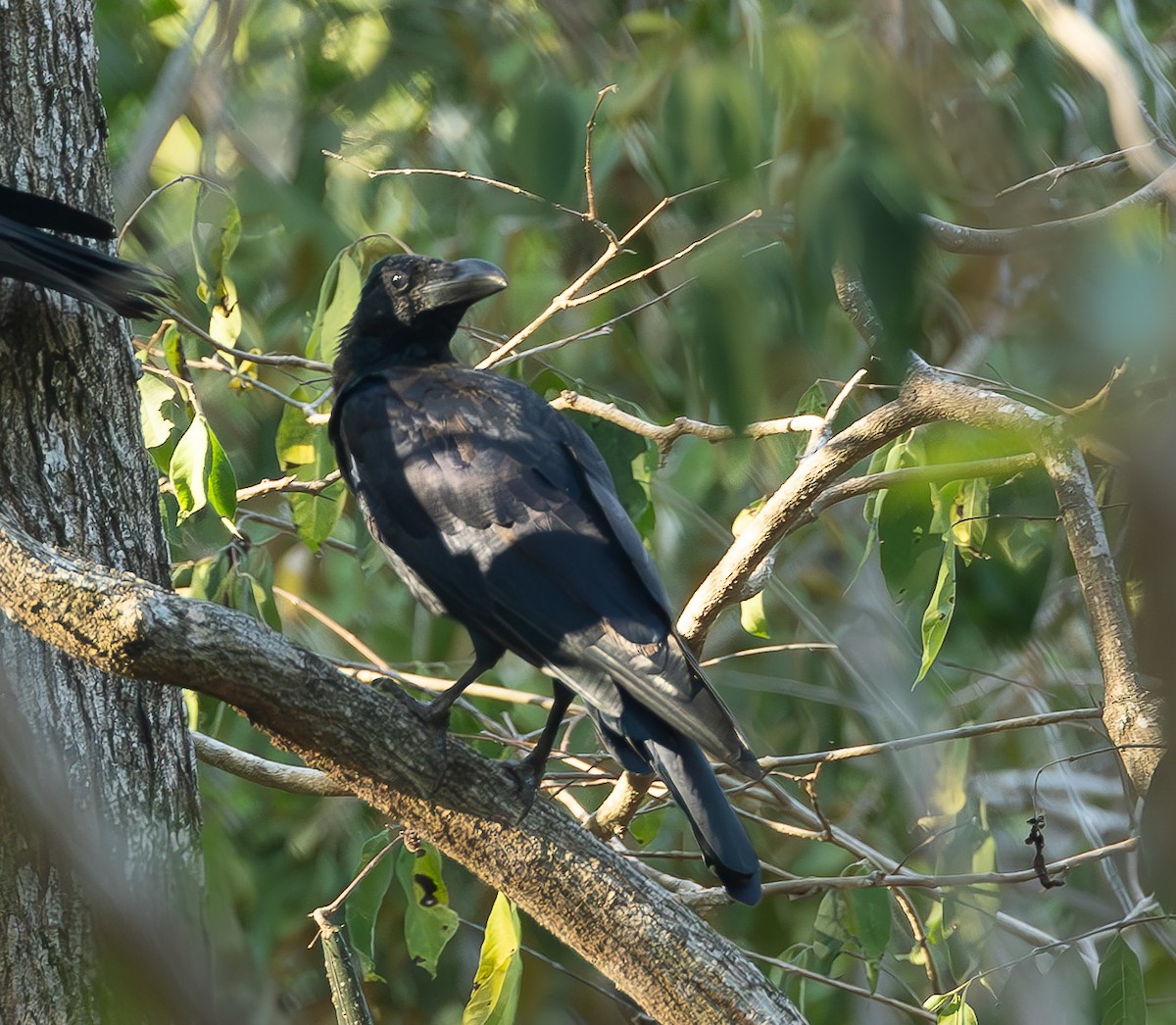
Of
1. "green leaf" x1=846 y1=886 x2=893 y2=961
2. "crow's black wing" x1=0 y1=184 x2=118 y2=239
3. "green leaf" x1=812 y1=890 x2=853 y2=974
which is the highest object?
"crow's black wing" x1=0 y1=184 x2=118 y2=239

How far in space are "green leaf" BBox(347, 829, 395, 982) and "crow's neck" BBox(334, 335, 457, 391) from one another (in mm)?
1225

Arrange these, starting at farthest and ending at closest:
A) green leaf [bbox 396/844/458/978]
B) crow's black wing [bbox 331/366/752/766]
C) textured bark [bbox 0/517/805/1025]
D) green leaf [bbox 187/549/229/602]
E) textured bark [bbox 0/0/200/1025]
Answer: green leaf [bbox 187/549/229/602]
green leaf [bbox 396/844/458/978]
crow's black wing [bbox 331/366/752/766]
textured bark [bbox 0/0/200/1025]
textured bark [bbox 0/517/805/1025]

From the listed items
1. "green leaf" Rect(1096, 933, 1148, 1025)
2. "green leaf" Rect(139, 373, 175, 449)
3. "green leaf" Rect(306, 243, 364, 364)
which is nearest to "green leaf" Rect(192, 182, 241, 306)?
"green leaf" Rect(306, 243, 364, 364)

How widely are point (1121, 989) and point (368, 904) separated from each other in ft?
6.08

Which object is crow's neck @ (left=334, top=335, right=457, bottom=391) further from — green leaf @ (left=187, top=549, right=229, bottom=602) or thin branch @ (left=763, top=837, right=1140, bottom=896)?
thin branch @ (left=763, top=837, right=1140, bottom=896)

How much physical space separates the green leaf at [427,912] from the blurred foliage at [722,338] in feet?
0.13

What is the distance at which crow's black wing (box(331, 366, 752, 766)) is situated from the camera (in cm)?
279

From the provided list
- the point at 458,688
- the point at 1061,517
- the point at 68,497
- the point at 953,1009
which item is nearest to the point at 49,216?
the point at 68,497

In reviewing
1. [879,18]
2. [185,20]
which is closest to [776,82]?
[879,18]

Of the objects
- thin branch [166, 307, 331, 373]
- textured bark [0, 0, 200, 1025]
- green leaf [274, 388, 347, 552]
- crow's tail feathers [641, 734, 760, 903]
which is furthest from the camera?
green leaf [274, 388, 347, 552]

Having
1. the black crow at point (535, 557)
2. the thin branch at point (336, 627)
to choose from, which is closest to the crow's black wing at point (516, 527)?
the black crow at point (535, 557)

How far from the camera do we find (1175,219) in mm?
1675

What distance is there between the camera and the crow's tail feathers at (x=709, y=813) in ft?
8.25

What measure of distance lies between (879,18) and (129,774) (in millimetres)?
1966
